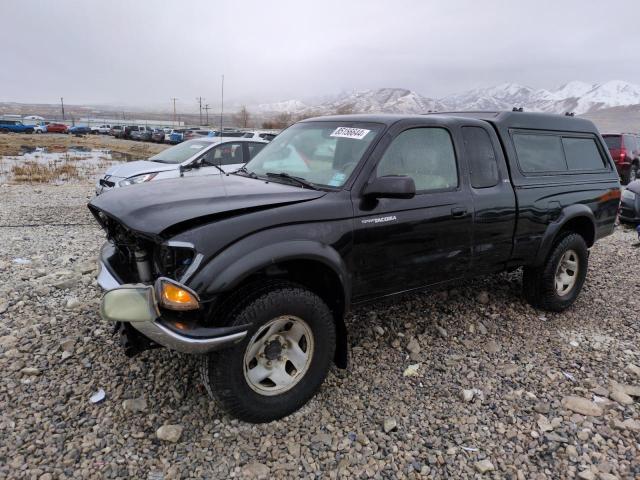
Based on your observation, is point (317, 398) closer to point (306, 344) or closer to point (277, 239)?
point (306, 344)

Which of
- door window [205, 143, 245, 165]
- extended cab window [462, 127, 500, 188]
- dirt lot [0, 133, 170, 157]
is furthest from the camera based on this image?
dirt lot [0, 133, 170, 157]

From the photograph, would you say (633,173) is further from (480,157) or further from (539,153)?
(480,157)

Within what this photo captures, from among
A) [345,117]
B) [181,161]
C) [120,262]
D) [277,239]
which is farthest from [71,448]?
[181,161]

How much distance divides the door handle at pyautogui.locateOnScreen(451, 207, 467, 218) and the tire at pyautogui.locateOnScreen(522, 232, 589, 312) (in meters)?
1.38

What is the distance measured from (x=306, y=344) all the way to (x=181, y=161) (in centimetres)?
709

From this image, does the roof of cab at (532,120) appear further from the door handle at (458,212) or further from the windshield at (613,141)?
the windshield at (613,141)

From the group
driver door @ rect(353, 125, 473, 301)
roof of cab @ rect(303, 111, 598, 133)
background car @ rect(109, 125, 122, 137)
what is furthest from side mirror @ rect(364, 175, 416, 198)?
background car @ rect(109, 125, 122, 137)

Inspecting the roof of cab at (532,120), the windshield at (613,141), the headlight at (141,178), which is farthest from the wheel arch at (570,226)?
the windshield at (613,141)

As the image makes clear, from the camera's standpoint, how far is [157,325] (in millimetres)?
2402

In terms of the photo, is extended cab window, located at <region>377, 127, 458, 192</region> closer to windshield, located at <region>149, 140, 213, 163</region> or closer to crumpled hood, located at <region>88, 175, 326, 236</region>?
crumpled hood, located at <region>88, 175, 326, 236</region>

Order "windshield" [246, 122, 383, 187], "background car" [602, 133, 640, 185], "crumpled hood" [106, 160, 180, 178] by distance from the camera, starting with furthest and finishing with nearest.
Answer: "background car" [602, 133, 640, 185] < "crumpled hood" [106, 160, 180, 178] < "windshield" [246, 122, 383, 187]

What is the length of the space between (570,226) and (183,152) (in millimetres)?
7399

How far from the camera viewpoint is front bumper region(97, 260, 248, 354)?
240 cm

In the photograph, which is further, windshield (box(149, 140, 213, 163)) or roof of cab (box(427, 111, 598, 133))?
windshield (box(149, 140, 213, 163))
